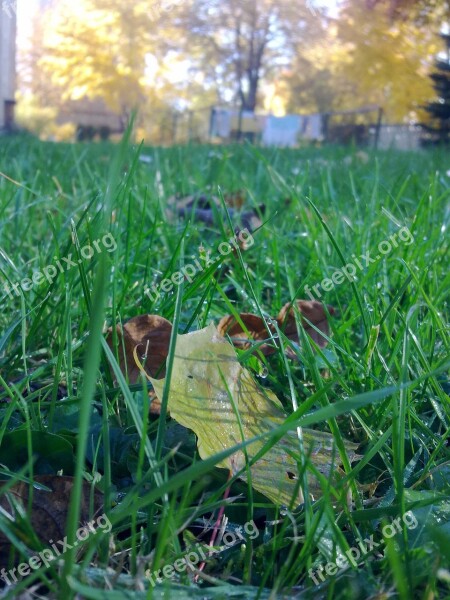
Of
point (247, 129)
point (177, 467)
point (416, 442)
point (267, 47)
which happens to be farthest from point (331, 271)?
point (267, 47)

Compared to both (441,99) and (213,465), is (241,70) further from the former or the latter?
(213,465)

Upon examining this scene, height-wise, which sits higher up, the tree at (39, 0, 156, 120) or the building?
the tree at (39, 0, 156, 120)

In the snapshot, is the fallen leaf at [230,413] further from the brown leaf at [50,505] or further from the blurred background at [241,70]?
the blurred background at [241,70]

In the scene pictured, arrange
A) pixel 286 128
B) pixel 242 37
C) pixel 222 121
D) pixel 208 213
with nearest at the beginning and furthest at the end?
pixel 208 213
pixel 286 128
pixel 222 121
pixel 242 37

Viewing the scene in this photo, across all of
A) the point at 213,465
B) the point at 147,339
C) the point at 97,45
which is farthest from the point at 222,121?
the point at 213,465

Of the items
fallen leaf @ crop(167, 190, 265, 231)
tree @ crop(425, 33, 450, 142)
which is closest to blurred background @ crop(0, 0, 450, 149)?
tree @ crop(425, 33, 450, 142)

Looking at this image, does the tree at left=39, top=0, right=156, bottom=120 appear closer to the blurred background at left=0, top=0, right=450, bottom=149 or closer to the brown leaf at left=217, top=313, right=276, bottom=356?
the blurred background at left=0, top=0, right=450, bottom=149

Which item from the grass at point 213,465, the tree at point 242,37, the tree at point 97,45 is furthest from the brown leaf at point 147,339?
the tree at point 242,37
